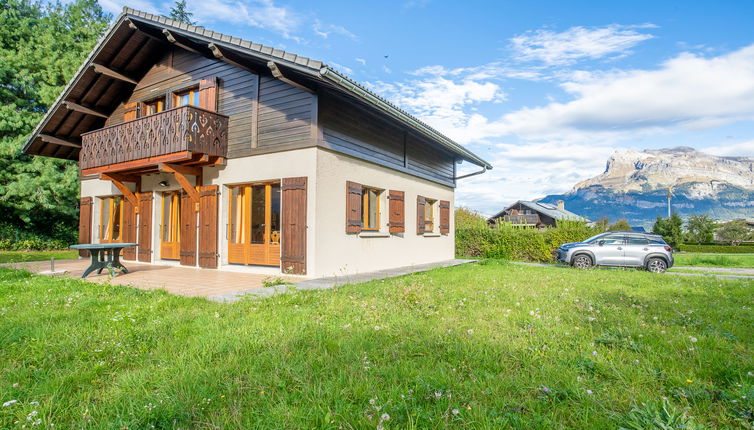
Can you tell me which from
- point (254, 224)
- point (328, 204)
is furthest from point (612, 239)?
point (254, 224)

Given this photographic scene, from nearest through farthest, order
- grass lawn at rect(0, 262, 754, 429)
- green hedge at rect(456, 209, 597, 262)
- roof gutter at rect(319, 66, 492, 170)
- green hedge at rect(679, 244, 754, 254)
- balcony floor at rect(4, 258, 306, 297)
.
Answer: grass lawn at rect(0, 262, 754, 429) < balcony floor at rect(4, 258, 306, 297) < roof gutter at rect(319, 66, 492, 170) < green hedge at rect(456, 209, 597, 262) < green hedge at rect(679, 244, 754, 254)

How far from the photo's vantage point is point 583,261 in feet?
38.0

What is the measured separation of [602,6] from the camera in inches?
350

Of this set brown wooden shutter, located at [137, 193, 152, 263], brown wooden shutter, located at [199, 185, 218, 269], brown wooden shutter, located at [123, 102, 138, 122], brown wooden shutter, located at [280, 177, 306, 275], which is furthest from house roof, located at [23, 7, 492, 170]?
brown wooden shutter, located at [137, 193, 152, 263]

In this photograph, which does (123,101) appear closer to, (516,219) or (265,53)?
(265,53)

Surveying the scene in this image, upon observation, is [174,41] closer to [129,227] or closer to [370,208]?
[129,227]

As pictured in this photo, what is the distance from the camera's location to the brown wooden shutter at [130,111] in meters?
11.2

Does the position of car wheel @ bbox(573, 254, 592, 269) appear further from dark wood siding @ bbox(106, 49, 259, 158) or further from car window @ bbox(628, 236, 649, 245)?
dark wood siding @ bbox(106, 49, 259, 158)

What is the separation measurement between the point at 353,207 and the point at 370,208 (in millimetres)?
1311

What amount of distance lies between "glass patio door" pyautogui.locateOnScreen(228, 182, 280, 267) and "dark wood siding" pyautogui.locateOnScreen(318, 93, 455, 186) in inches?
71.3

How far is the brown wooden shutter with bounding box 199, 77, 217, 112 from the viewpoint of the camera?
30.5 feet

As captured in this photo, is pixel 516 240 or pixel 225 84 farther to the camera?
pixel 516 240

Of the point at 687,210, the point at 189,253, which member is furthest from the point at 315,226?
the point at 687,210

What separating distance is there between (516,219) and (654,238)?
1190 inches
